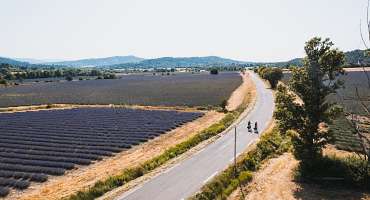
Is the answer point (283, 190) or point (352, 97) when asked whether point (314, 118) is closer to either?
point (283, 190)

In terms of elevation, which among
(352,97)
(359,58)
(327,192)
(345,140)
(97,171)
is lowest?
(97,171)

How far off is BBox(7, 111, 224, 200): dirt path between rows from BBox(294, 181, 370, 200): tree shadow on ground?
51.6 ft

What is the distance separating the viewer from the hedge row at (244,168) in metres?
28.4

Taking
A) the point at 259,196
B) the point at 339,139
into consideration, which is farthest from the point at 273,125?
the point at 259,196

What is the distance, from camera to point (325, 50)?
33000 millimetres

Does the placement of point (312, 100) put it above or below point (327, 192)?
above

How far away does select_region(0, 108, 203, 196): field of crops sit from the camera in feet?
123

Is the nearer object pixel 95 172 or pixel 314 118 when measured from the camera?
pixel 314 118

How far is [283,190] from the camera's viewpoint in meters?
30.3

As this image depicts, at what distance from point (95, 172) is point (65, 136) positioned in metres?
18.7

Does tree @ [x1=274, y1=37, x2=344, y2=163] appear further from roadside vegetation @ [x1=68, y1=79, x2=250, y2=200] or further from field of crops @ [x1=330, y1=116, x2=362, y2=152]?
roadside vegetation @ [x1=68, y1=79, x2=250, y2=200]

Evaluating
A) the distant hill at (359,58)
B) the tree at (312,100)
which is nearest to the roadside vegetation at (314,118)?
the tree at (312,100)

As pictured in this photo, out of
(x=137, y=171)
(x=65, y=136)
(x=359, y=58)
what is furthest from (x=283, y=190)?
(x=65, y=136)

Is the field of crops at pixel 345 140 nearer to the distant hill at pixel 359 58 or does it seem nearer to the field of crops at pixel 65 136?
the field of crops at pixel 65 136
